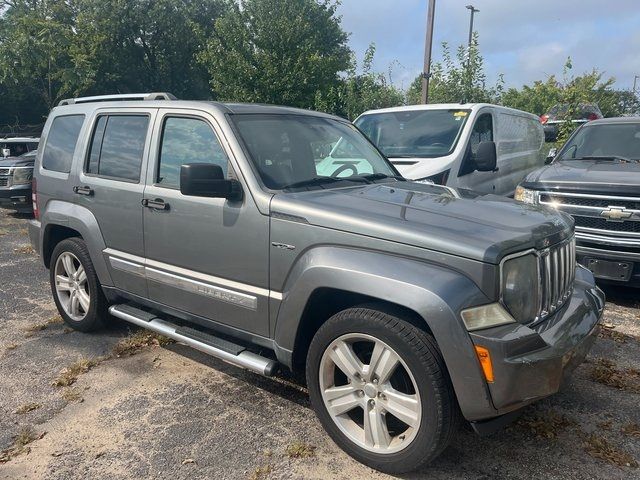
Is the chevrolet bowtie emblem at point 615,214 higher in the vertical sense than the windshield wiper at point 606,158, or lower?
lower

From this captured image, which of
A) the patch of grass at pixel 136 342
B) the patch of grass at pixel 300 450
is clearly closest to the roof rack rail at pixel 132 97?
the patch of grass at pixel 136 342

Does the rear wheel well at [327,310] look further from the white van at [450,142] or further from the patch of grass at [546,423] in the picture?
the white van at [450,142]

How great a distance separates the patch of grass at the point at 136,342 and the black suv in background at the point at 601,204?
4.01m

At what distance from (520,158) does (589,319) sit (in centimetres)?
642

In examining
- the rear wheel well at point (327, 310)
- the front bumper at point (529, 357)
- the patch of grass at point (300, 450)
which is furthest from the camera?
the patch of grass at point (300, 450)

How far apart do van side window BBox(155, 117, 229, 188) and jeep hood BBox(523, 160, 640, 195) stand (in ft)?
12.2

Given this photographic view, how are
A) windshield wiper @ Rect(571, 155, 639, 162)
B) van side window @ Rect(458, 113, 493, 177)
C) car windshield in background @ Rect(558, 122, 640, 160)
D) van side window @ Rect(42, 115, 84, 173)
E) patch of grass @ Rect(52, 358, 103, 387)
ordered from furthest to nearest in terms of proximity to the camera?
1. van side window @ Rect(458, 113, 493, 177)
2. car windshield in background @ Rect(558, 122, 640, 160)
3. windshield wiper @ Rect(571, 155, 639, 162)
4. van side window @ Rect(42, 115, 84, 173)
5. patch of grass @ Rect(52, 358, 103, 387)

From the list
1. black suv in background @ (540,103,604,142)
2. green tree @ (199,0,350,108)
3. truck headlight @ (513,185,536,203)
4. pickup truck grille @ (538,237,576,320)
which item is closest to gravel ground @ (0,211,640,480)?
pickup truck grille @ (538,237,576,320)

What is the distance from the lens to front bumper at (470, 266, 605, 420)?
246 centimetres

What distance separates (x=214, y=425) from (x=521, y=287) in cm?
196

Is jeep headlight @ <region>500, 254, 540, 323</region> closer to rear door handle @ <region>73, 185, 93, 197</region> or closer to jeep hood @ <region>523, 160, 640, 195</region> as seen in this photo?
jeep hood @ <region>523, 160, 640, 195</region>

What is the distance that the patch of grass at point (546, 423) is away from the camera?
317 cm

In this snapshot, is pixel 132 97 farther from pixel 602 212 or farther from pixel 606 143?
pixel 606 143

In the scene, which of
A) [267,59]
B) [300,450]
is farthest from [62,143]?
[267,59]
